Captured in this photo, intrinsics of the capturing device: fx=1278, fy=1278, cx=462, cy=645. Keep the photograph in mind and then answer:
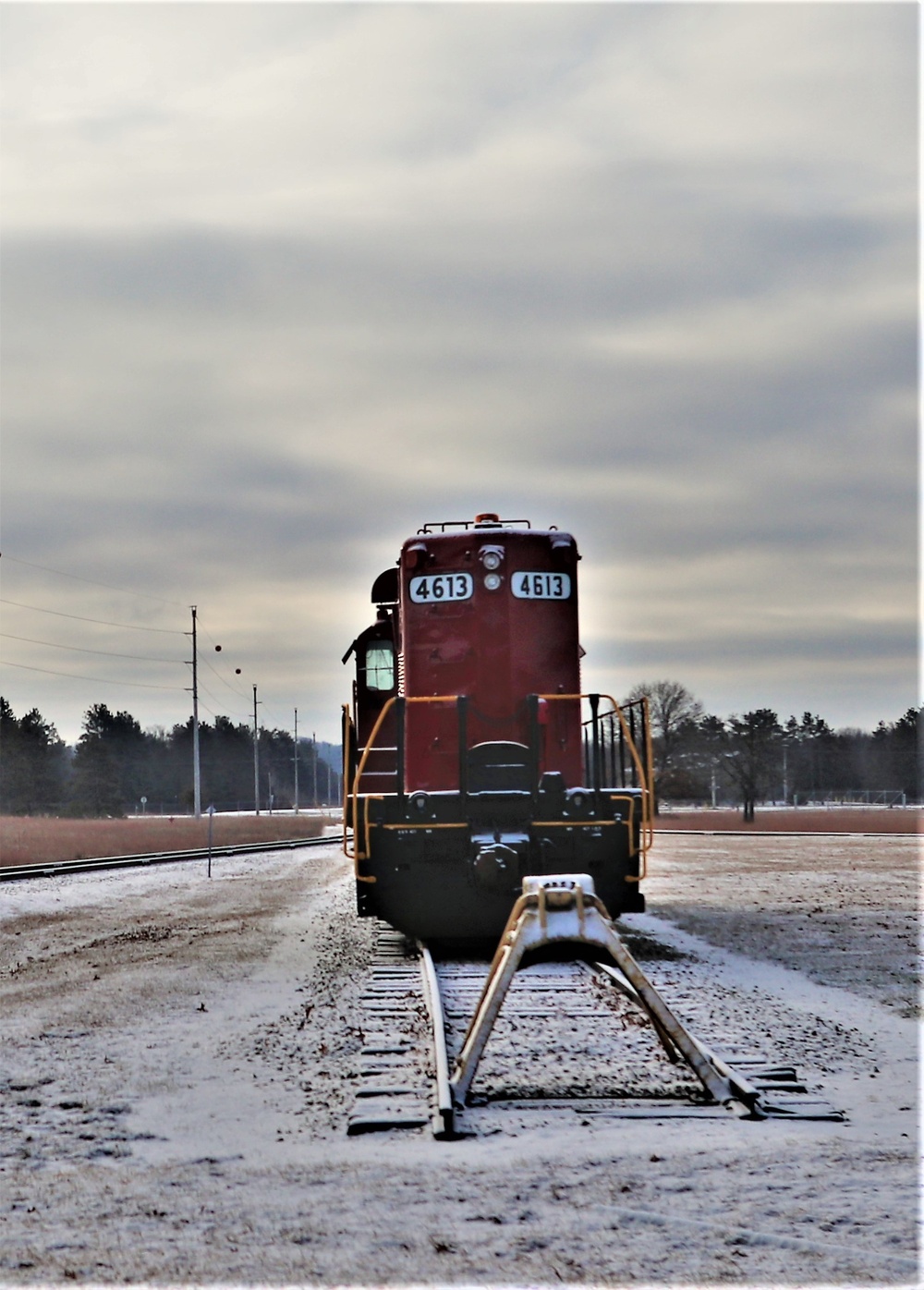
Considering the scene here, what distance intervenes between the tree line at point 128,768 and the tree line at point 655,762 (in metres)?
0.15

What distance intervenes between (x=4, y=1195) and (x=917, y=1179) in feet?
13.5

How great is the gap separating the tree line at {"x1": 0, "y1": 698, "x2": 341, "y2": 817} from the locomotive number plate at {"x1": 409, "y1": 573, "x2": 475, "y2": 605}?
301 feet

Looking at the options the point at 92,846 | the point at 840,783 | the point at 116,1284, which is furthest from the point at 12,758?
the point at 116,1284

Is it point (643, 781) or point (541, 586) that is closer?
point (643, 781)

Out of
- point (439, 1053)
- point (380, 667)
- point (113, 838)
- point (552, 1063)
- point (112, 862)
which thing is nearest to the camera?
point (439, 1053)

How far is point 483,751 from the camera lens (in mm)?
13781

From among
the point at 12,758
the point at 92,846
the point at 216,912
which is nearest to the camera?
the point at 216,912

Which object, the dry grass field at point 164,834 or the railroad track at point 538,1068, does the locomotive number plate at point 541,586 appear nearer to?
the railroad track at point 538,1068

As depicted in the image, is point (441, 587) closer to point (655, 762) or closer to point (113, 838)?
point (113, 838)

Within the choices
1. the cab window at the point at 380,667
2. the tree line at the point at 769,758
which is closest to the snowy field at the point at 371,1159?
the cab window at the point at 380,667

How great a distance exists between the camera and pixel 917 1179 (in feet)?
18.9

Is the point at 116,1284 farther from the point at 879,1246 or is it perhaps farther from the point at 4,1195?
the point at 879,1246

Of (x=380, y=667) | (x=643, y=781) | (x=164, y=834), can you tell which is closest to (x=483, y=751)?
(x=643, y=781)

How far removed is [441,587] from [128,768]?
135750 mm
